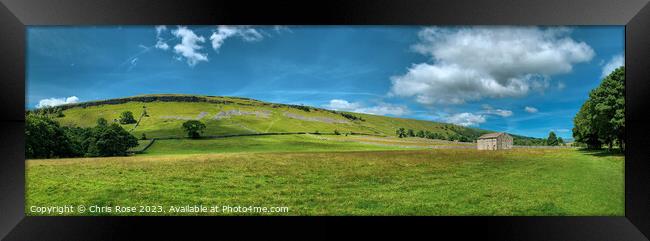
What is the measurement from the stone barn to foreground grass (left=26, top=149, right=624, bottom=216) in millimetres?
208

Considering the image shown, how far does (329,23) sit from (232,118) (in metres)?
6.41

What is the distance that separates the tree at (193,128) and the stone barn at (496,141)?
9.82 meters

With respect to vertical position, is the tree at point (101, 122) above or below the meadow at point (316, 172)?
above

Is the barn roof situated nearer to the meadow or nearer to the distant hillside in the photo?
the distant hillside

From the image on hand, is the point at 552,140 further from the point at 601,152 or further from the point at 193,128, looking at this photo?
the point at 193,128

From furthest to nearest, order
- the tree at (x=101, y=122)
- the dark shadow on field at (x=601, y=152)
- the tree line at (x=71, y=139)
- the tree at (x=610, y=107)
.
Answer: the tree at (x=101, y=122)
the tree line at (x=71, y=139)
the dark shadow on field at (x=601, y=152)
the tree at (x=610, y=107)

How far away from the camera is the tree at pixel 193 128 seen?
10875 millimetres

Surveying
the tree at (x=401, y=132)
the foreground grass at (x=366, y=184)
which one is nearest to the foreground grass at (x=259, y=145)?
the tree at (x=401, y=132)

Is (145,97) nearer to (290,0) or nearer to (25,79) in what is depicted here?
(25,79)

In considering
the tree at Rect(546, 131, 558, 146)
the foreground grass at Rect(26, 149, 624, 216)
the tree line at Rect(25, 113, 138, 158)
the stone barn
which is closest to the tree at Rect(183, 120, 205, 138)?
the foreground grass at Rect(26, 149, 624, 216)

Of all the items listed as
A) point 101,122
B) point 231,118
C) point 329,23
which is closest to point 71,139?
point 101,122

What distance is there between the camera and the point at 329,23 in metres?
5.93

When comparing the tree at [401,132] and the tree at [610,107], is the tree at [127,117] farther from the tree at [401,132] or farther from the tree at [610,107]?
the tree at [610,107]

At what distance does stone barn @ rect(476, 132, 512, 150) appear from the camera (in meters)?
8.15
